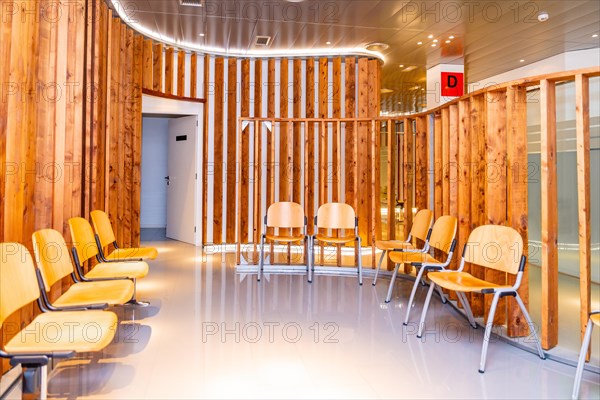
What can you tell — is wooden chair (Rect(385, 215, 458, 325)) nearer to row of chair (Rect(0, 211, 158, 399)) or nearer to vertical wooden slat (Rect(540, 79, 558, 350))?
vertical wooden slat (Rect(540, 79, 558, 350))

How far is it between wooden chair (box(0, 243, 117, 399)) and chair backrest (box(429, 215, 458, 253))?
3.05 meters

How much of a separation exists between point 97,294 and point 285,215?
10.5 feet

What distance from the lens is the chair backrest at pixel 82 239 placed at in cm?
351

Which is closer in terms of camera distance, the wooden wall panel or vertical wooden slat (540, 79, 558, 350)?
vertical wooden slat (540, 79, 558, 350)

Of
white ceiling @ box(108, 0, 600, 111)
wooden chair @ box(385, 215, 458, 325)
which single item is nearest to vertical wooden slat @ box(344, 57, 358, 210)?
white ceiling @ box(108, 0, 600, 111)

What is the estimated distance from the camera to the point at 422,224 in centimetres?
496

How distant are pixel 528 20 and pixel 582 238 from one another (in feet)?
13.1

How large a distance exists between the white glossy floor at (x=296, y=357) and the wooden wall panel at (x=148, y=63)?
4035mm

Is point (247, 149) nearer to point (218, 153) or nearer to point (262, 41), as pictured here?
point (218, 153)

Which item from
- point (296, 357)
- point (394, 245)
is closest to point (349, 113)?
point (394, 245)

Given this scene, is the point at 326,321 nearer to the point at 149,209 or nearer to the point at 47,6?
the point at 47,6

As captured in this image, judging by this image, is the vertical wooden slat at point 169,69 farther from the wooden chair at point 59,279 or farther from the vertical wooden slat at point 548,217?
the vertical wooden slat at point 548,217

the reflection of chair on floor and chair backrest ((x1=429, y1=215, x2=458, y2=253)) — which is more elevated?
chair backrest ((x1=429, y1=215, x2=458, y2=253))

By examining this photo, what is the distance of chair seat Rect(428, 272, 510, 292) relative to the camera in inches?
124
